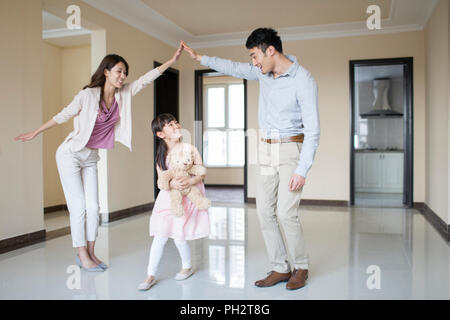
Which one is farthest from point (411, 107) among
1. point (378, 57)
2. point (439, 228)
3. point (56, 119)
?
point (56, 119)

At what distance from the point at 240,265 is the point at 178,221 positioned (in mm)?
704

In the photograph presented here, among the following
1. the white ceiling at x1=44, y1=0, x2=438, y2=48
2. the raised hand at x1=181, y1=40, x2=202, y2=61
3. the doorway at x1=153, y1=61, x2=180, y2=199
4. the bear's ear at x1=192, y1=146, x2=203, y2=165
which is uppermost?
the white ceiling at x1=44, y1=0, x2=438, y2=48

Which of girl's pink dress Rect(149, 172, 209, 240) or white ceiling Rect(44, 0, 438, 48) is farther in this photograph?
white ceiling Rect(44, 0, 438, 48)

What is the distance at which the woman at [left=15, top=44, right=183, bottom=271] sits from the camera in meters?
2.58

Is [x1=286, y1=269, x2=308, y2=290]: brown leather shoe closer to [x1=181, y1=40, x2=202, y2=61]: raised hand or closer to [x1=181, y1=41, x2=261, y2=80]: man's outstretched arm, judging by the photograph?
[x1=181, y1=41, x2=261, y2=80]: man's outstretched arm

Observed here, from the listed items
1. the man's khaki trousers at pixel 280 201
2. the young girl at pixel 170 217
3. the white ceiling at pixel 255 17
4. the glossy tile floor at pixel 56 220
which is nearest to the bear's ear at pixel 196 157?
the young girl at pixel 170 217

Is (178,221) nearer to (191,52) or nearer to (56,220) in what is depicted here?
(191,52)

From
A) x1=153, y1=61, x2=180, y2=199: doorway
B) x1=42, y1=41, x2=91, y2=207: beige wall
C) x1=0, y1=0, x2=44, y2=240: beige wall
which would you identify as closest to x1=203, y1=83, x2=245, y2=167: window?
x1=153, y1=61, x2=180, y2=199: doorway

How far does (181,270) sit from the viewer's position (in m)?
2.59

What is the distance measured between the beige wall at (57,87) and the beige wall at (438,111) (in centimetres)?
452

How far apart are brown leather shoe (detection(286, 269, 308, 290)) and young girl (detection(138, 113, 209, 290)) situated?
1.93 ft

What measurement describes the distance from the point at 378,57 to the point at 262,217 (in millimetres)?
4363

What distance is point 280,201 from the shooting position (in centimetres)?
231

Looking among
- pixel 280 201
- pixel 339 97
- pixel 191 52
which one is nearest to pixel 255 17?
pixel 339 97
